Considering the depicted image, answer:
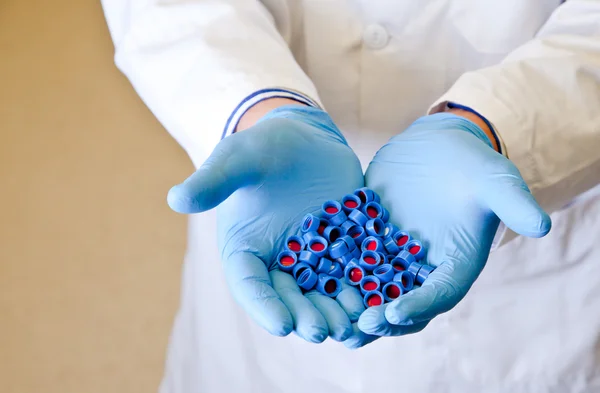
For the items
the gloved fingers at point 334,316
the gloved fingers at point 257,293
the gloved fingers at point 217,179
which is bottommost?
the gloved fingers at point 334,316

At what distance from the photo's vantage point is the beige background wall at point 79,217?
1354 millimetres

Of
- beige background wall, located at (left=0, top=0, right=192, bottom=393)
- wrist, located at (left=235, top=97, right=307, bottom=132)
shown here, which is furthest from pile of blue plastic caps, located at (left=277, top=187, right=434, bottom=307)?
beige background wall, located at (left=0, top=0, right=192, bottom=393)

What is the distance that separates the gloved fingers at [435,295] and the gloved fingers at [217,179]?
0.16 metres

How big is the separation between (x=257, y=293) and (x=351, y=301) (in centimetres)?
9

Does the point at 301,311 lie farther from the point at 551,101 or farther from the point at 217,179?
the point at 551,101

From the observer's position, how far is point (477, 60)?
29.7 inches

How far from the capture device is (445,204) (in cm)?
57

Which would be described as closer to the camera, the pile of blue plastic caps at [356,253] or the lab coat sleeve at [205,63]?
the pile of blue plastic caps at [356,253]

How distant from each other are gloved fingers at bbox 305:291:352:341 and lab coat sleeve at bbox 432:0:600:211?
0.26 metres

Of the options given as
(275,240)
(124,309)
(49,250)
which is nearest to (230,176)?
(275,240)

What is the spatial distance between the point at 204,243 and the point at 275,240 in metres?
0.26

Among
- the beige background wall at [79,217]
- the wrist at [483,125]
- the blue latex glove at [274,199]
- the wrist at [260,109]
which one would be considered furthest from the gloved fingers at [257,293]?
the beige background wall at [79,217]

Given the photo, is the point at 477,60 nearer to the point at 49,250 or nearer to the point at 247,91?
the point at 247,91

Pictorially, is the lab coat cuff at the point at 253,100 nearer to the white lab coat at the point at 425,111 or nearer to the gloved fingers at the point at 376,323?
the white lab coat at the point at 425,111
